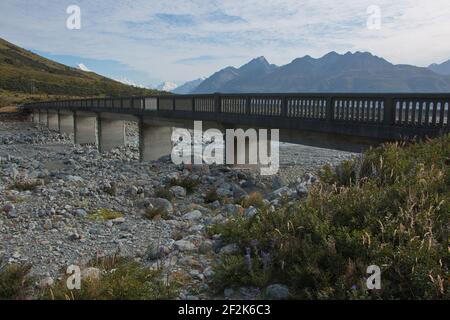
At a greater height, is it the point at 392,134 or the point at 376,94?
the point at 376,94

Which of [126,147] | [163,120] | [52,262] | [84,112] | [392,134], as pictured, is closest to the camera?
[52,262]

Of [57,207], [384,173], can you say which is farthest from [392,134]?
[57,207]

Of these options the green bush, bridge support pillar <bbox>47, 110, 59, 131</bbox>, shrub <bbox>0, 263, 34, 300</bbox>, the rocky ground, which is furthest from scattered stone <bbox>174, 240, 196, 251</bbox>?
bridge support pillar <bbox>47, 110, 59, 131</bbox>

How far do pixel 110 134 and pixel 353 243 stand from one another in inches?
1304

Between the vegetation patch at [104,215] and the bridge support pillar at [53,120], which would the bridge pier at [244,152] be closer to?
the vegetation patch at [104,215]

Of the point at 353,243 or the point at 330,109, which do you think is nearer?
the point at 353,243

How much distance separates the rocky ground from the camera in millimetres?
6219

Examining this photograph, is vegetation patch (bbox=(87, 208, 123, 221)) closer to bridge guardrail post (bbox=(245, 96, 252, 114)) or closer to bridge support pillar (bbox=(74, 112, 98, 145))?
bridge guardrail post (bbox=(245, 96, 252, 114))

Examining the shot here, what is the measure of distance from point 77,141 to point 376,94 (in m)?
36.4

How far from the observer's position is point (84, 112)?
39.9 metres

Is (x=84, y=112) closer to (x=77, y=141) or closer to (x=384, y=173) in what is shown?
(x=77, y=141)

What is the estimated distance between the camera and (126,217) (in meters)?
10.5

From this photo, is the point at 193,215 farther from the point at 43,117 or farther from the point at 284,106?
the point at 43,117

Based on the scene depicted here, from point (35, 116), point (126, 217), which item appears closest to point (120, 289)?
point (126, 217)
